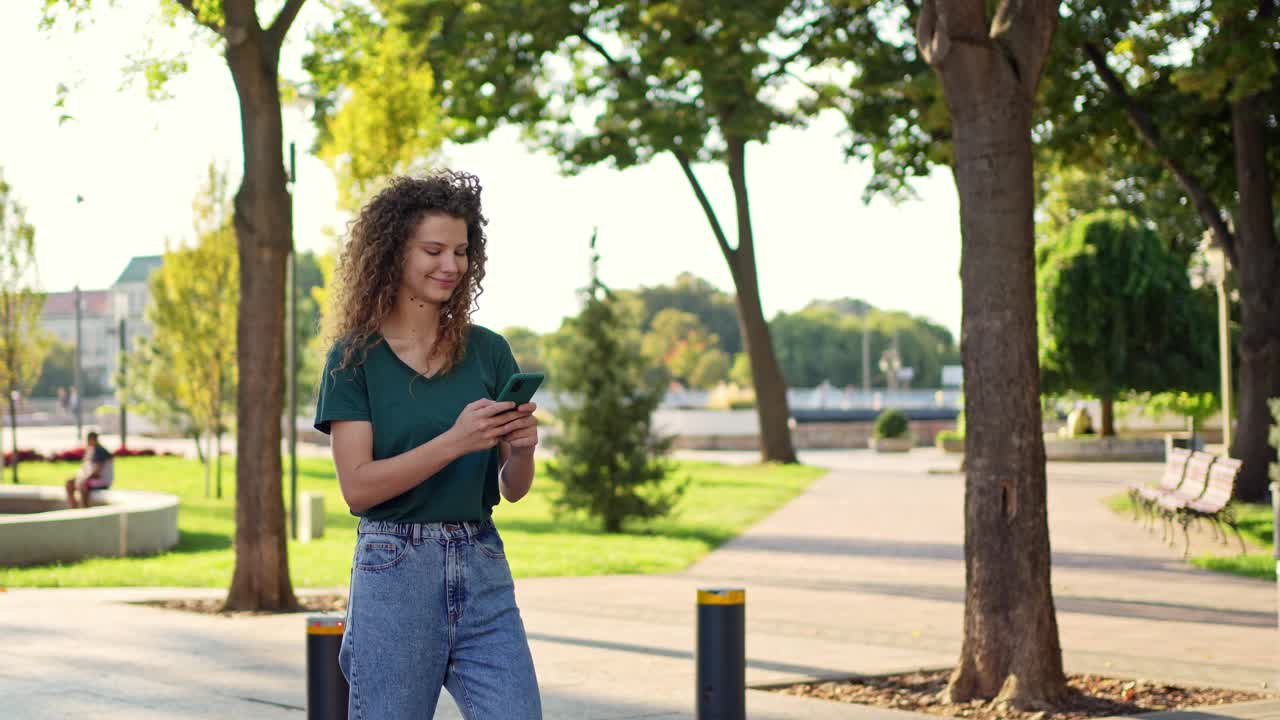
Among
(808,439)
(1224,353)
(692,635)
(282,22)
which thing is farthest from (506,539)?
(808,439)

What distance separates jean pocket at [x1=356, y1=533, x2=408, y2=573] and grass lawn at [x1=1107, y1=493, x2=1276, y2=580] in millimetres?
11405

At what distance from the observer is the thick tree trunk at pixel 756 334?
36781mm

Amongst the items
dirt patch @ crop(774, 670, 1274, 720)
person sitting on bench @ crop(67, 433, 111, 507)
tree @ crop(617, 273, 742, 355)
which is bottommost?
dirt patch @ crop(774, 670, 1274, 720)

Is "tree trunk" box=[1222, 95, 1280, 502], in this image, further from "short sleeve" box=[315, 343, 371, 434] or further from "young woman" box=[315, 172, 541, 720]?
"short sleeve" box=[315, 343, 371, 434]

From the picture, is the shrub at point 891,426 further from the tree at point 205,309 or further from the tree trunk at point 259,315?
the tree trunk at point 259,315

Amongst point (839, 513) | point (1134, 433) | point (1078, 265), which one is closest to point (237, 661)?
point (839, 513)

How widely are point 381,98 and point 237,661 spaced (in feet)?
50.5

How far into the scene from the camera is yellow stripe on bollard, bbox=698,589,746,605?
204 inches

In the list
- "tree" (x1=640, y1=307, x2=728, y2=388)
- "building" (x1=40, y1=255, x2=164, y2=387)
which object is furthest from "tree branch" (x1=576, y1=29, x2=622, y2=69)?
"building" (x1=40, y1=255, x2=164, y2=387)

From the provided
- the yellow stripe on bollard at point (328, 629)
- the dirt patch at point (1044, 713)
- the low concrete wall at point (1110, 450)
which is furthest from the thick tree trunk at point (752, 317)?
the yellow stripe on bollard at point (328, 629)

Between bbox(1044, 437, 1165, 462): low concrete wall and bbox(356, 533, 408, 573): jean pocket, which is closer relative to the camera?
bbox(356, 533, 408, 573): jean pocket

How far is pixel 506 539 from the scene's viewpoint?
1917cm

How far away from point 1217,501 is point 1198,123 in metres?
8.37

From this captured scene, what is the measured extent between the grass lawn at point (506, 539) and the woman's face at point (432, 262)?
1058 centimetres
